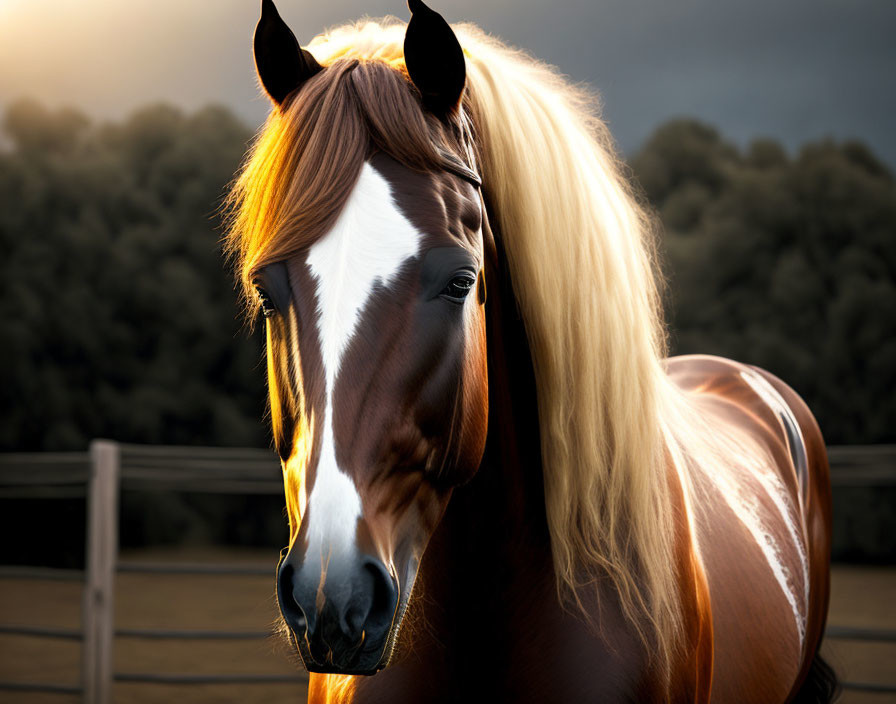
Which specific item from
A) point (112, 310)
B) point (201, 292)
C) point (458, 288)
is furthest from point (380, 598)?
point (112, 310)

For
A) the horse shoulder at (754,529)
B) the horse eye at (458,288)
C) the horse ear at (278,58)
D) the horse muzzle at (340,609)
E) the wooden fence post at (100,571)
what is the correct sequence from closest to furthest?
1. the horse muzzle at (340,609)
2. the horse eye at (458,288)
3. the horse ear at (278,58)
4. the horse shoulder at (754,529)
5. the wooden fence post at (100,571)

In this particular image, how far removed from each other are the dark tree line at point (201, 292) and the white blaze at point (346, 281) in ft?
→ 36.5

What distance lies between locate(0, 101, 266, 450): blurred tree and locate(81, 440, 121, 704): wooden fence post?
7.62 metres

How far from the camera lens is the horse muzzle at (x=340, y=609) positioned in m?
0.87

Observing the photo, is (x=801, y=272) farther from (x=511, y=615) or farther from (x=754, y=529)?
(x=511, y=615)

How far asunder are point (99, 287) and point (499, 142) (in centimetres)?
1241

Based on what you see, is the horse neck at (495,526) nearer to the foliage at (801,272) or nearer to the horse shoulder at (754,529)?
the horse shoulder at (754,529)

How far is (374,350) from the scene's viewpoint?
97cm

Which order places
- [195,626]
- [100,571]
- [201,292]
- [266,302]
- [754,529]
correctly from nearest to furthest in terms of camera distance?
[266,302] → [754,529] → [100,571] → [195,626] → [201,292]

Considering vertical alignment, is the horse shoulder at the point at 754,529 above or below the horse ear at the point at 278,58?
below

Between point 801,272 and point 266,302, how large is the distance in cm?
1263

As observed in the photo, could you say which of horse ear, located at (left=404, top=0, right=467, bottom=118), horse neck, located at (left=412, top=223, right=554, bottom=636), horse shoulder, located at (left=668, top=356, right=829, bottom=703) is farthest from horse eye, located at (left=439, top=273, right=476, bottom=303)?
horse shoulder, located at (left=668, top=356, right=829, bottom=703)

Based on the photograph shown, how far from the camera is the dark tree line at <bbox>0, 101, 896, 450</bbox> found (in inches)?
461

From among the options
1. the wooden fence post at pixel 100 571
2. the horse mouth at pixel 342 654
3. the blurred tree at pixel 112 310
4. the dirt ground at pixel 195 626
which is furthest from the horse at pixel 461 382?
the blurred tree at pixel 112 310
